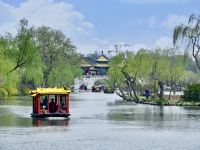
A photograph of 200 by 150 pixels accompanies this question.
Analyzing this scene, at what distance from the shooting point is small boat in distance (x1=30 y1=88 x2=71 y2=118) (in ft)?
160

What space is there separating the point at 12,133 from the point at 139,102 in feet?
166

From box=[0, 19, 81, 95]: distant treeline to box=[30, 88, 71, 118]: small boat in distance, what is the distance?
25.7m

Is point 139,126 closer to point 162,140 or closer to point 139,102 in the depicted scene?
point 162,140

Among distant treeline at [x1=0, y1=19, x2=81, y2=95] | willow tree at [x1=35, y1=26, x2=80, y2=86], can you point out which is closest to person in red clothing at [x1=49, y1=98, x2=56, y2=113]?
distant treeline at [x1=0, y1=19, x2=81, y2=95]

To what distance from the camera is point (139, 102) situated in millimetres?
85625

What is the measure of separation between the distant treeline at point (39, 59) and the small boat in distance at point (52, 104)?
2573 centimetres

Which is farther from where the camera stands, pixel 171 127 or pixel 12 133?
pixel 171 127

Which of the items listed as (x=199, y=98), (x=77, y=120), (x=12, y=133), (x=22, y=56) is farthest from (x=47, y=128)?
(x=22, y=56)

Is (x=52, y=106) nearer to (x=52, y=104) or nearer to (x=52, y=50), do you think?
(x=52, y=104)

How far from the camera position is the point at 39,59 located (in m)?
93.1

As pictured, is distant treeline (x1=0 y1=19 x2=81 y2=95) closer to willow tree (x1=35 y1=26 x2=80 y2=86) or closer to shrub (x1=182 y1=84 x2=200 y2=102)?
willow tree (x1=35 y1=26 x2=80 y2=86)

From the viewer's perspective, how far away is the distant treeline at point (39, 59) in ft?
273

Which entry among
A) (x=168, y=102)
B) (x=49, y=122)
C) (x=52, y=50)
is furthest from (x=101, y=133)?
(x=52, y=50)

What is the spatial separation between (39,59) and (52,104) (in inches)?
1770
